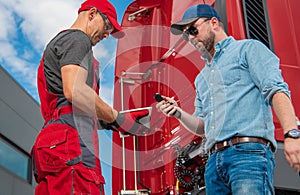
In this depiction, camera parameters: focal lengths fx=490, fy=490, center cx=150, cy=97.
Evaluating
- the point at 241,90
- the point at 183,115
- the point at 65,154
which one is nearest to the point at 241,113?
the point at 241,90

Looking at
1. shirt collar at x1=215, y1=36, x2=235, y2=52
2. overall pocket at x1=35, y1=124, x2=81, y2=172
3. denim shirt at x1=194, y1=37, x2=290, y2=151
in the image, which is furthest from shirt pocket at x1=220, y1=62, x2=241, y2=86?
overall pocket at x1=35, y1=124, x2=81, y2=172

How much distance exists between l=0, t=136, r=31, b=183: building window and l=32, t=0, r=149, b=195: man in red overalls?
12.4 metres

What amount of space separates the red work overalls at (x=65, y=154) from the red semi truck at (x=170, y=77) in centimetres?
93

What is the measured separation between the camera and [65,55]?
2.24 m

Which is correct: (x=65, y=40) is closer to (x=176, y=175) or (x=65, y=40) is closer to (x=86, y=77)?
(x=86, y=77)

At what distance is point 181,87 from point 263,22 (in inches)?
28.8

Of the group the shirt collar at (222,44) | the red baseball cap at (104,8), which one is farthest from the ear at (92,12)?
the shirt collar at (222,44)

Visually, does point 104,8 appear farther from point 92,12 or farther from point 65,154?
point 65,154

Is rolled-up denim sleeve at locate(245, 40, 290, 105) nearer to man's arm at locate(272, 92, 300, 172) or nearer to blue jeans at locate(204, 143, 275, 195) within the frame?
man's arm at locate(272, 92, 300, 172)

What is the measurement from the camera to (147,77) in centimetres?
403

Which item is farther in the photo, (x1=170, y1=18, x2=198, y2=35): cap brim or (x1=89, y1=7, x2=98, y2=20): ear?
(x1=170, y1=18, x2=198, y2=35): cap brim

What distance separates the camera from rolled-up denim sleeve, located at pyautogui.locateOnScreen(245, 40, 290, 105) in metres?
2.17

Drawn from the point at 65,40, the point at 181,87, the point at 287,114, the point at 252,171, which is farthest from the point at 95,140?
the point at 181,87

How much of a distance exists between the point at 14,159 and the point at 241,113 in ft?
46.0
